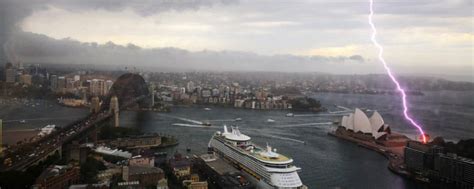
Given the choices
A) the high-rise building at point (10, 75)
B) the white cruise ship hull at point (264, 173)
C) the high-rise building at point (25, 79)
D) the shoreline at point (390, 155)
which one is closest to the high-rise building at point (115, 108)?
the high-rise building at point (25, 79)

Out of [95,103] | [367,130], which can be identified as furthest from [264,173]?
[95,103]

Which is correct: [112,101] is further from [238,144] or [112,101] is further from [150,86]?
[238,144]

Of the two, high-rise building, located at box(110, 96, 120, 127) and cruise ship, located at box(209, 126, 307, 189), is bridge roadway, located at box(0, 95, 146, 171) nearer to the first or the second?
high-rise building, located at box(110, 96, 120, 127)

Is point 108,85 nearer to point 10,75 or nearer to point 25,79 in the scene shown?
point 25,79

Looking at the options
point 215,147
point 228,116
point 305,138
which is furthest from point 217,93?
point 215,147

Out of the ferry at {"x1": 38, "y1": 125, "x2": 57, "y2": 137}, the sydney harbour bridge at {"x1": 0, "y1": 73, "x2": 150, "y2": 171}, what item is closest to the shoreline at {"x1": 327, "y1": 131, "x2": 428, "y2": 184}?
the sydney harbour bridge at {"x1": 0, "y1": 73, "x2": 150, "y2": 171}

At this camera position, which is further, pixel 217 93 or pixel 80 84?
pixel 217 93
